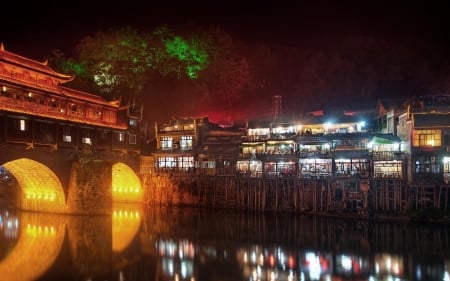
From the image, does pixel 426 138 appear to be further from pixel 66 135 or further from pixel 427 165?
pixel 66 135

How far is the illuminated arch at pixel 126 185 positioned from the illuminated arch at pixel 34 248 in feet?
38.3

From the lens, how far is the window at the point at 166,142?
49.7m

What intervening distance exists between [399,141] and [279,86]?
2801 cm

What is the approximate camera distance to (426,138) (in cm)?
3684

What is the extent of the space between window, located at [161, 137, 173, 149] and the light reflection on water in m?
13.5

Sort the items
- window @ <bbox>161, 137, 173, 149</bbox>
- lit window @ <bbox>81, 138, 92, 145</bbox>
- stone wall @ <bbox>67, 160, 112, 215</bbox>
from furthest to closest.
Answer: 1. window @ <bbox>161, 137, 173, 149</bbox>
2. lit window @ <bbox>81, 138, 92, 145</bbox>
3. stone wall @ <bbox>67, 160, 112, 215</bbox>

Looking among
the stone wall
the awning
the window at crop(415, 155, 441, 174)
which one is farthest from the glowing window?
the window at crop(415, 155, 441, 174)

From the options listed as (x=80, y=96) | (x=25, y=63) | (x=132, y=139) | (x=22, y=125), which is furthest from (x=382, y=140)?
(x=25, y=63)

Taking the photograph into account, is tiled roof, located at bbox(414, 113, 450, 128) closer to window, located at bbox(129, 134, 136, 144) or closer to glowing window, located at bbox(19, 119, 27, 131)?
window, located at bbox(129, 134, 136, 144)

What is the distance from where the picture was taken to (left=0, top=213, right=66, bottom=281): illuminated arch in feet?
70.4

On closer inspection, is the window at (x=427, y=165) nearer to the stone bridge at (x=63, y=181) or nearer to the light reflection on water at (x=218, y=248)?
the light reflection on water at (x=218, y=248)

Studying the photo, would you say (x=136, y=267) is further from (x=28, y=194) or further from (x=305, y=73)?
(x=305, y=73)

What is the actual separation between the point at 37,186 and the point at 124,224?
9537 millimetres

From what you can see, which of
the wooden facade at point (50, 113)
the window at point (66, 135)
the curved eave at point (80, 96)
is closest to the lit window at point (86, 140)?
the wooden facade at point (50, 113)
